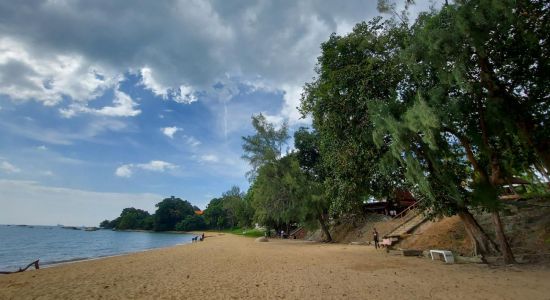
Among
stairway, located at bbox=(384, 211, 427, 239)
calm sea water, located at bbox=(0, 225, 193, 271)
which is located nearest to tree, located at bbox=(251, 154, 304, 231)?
stairway, located at bbox=(384, 211, 427, 239)

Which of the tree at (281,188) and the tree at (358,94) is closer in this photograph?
the tree at (358,94)

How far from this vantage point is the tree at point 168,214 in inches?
4813

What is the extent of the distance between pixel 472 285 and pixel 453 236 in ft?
36.7

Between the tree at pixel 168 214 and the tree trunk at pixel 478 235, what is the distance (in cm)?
11970

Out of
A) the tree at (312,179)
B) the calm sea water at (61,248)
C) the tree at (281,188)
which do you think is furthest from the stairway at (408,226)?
the calm sea water at (61,248)

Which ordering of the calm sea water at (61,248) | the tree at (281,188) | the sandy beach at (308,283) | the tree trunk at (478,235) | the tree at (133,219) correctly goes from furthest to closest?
1. the tree at (133,219)
2. the tree at (281,188)
3. the calm sea water at (61,248)
4. the tree trunk at (478,235)
5. the sandy beach at (308,283)

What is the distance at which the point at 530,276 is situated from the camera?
34.9ft

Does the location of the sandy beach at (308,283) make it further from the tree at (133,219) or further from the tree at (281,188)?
the tree at (133,219)

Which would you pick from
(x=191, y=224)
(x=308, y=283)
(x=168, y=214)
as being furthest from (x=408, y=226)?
(x=168, y=214)

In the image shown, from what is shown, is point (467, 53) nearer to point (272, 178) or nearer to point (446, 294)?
point (446, 294)

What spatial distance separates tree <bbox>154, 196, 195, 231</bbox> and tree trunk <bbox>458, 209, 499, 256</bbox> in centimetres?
11970

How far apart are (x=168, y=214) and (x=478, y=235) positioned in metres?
122

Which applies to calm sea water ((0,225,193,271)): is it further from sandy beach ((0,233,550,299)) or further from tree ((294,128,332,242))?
tree ((294,128,332,242))

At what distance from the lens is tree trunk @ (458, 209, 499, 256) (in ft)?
49.5
